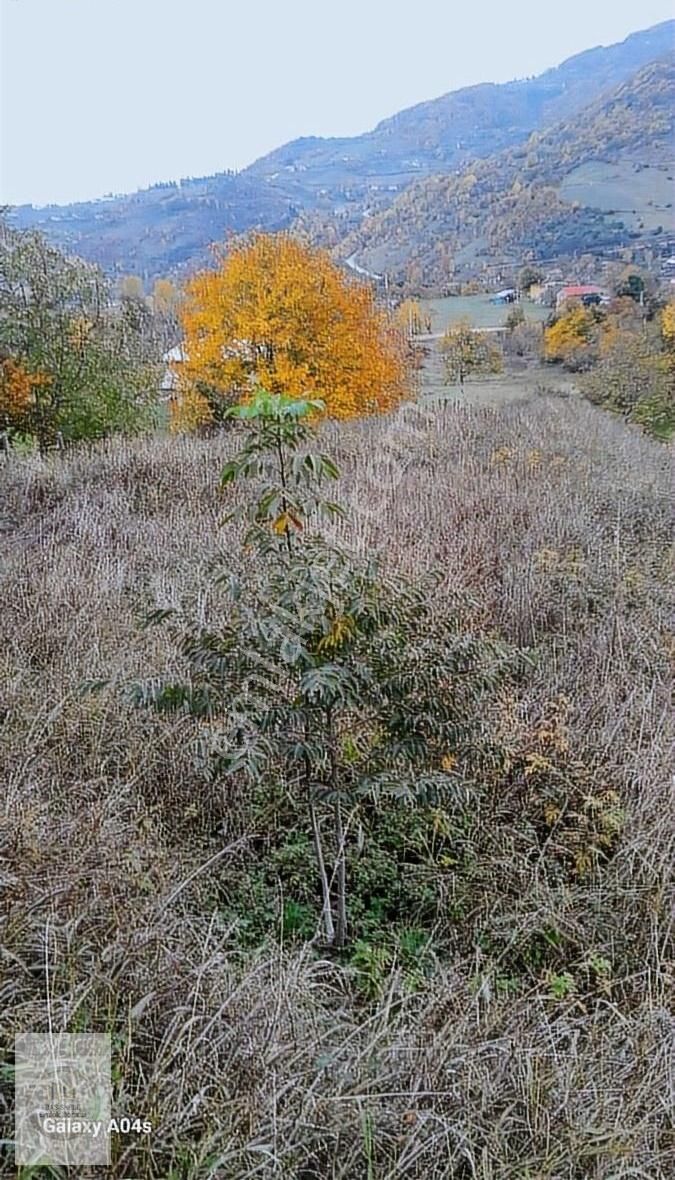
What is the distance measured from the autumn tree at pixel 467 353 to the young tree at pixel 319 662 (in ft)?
62.5

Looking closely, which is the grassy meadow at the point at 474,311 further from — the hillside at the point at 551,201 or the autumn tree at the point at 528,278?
the hillside at the point at 551,201

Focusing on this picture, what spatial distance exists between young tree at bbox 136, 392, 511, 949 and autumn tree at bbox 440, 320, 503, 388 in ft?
62.5

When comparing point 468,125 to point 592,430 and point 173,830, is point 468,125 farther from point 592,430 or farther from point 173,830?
point 173,830

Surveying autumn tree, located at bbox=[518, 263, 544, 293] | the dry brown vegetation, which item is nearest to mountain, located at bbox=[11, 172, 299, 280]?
autumn tree, located at bbox=[518, 263, 544, 293]

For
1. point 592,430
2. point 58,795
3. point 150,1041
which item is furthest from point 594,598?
point 592,430

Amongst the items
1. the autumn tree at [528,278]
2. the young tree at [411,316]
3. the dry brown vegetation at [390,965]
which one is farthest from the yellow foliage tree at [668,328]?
the dry brown vegetation at [390,965]

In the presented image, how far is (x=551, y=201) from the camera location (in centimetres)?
2775

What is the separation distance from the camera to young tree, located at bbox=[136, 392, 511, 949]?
1.71m

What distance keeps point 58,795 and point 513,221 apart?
31335mm

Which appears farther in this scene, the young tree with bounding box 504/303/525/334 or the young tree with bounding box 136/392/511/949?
the young tree with bounding box 504/303/525/334

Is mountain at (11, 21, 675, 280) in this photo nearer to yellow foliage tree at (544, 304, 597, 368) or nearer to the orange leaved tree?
the orange leaved tree

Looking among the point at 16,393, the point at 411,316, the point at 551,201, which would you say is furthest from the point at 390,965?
the point at 551,201

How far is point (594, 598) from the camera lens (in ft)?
12.3

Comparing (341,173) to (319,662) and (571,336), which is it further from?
(319,662)
